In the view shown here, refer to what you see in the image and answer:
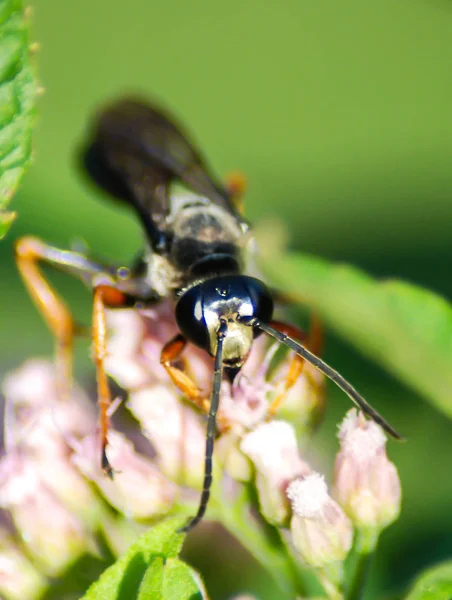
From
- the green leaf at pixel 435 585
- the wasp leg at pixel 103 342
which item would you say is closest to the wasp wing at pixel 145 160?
the wasp leg at pixel 103 342

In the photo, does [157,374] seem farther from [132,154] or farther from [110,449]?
[132,154]

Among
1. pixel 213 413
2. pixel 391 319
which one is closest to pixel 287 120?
pixel 391 319

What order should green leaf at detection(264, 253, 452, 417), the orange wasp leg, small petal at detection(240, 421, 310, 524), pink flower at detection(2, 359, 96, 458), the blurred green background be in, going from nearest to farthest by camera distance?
green leaf at detection(264, 253, 452, 417) < small petal at detection(240, 421, 310, 524) < pink flower at detection(2, 359, 96, 458) < the orange wasp leg < the blurred green background

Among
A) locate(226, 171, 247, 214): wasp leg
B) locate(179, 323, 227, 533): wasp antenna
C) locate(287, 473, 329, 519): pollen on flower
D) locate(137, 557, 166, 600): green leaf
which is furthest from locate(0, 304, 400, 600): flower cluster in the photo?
locate(226, 171, 247, 214): wasp leg

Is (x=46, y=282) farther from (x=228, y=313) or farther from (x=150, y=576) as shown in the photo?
(x=150, y=576)

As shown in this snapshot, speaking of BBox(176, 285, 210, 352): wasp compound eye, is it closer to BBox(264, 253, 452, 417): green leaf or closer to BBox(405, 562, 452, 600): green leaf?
BBox(264, 253, 452, 417): green leaf

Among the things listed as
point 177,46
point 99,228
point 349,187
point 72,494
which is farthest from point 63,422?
point 177,46
